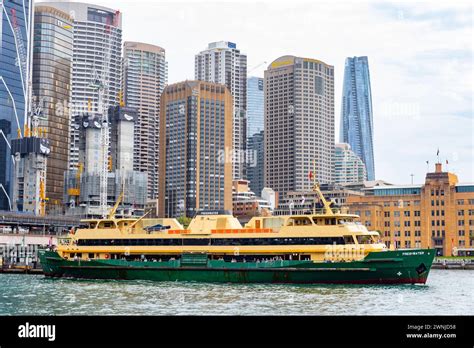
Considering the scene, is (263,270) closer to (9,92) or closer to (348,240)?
(348,240)

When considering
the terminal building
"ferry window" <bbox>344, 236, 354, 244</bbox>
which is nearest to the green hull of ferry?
"ferry window" <bbox>344, 236, 354, 244</bbox>

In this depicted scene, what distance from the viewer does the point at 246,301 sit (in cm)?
3769

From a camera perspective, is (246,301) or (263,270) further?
(263,270)

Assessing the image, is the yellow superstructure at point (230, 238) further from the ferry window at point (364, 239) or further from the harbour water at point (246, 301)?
the harbour water at point (246, 301)

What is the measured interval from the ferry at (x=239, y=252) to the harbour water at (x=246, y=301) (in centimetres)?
237

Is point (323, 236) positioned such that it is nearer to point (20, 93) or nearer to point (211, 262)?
point (211, 262)

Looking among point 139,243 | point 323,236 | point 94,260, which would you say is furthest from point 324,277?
point 94,260

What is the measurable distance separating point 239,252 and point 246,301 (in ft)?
65.6

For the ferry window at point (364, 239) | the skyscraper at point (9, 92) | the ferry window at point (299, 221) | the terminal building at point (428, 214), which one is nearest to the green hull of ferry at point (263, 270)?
the ferry window at point (364, 239)

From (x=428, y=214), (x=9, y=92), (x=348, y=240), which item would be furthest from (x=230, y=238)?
(x=9, y=92)

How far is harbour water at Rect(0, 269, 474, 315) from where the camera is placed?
3222 cm

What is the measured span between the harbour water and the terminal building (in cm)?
7974

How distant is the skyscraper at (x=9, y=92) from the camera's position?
636 ft
